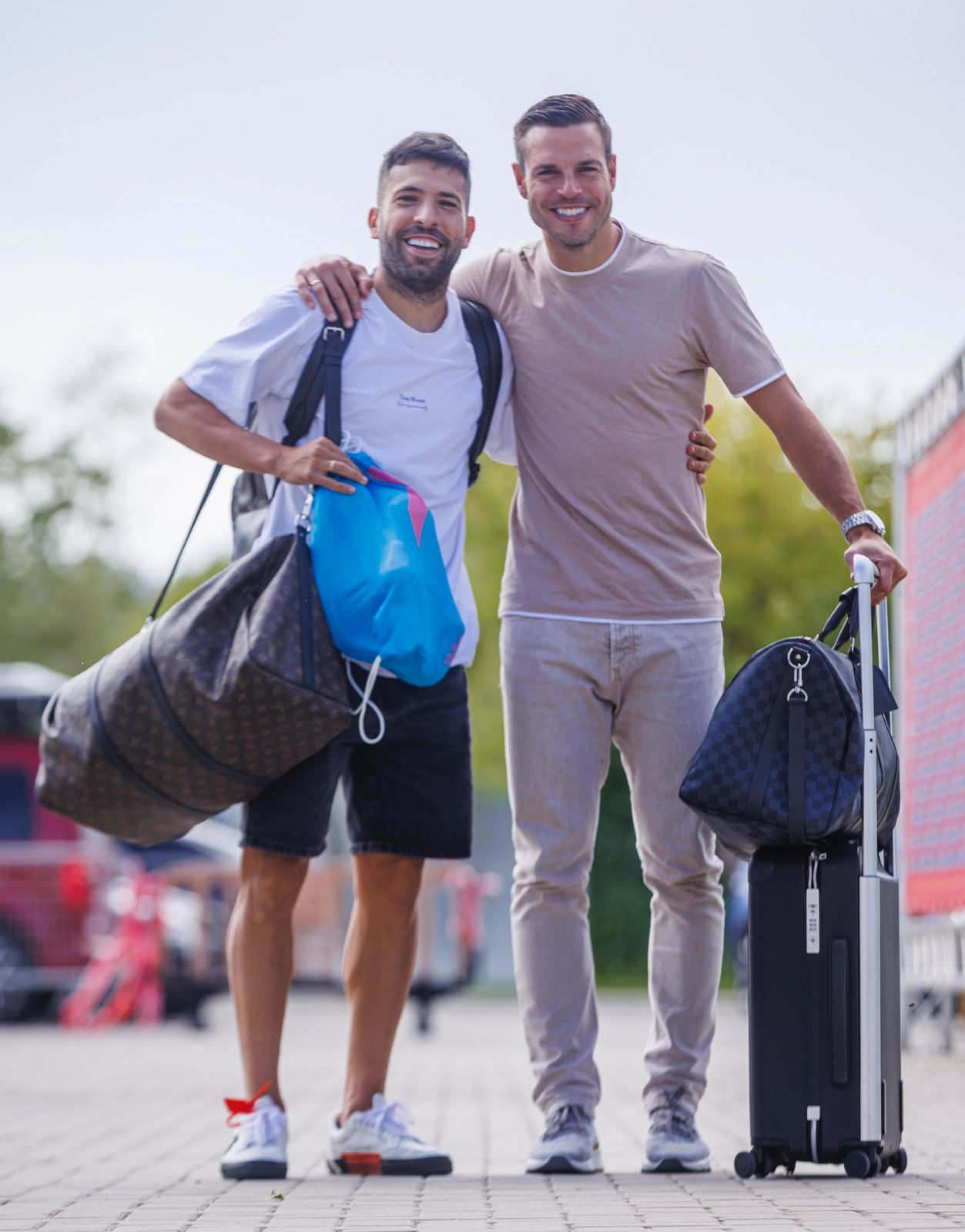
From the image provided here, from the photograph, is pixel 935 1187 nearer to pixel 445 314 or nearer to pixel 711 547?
pixel 711 547

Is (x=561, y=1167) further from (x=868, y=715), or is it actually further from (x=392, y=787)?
(x=868, y=715)

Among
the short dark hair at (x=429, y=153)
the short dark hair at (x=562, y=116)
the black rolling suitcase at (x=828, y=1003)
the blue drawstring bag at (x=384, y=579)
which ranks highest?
the short dark hair at (x=562, y=116)

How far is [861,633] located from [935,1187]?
3.94ft

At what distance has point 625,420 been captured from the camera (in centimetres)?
482

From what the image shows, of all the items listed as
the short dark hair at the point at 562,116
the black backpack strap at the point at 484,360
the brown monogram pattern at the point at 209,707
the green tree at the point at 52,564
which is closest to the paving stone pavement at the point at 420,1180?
the brown monogram pattern at the point at 209,707

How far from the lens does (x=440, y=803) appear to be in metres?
4.76

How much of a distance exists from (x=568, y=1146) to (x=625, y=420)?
1.79 metres

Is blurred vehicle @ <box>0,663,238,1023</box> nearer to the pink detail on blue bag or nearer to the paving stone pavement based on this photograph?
the paving stone pavement

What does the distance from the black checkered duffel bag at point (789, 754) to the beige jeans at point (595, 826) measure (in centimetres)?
46

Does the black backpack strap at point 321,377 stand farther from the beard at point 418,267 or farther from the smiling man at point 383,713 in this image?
the beard at point 418,267

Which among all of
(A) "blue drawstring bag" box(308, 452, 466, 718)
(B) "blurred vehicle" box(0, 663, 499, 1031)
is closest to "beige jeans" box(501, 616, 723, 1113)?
(A) "blue drawstring bag" box(308, 452, 466, 718)

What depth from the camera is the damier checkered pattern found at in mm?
4203

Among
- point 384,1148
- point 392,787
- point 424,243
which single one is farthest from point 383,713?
point 424,243

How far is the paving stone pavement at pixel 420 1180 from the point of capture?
3.79 m
